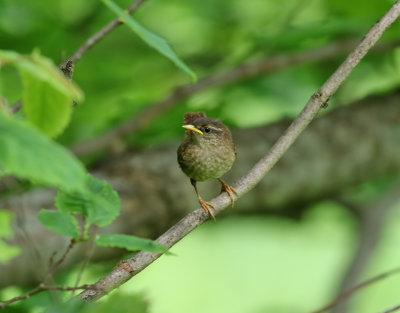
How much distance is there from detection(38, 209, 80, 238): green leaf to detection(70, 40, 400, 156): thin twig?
8.44 ft

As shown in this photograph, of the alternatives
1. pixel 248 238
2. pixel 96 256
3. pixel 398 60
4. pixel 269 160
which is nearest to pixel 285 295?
pixel 248 238

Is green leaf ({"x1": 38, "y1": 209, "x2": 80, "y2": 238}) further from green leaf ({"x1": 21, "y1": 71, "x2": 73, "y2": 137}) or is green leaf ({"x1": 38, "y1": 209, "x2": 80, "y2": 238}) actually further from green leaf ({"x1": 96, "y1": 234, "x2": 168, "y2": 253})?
green leaf ({"x1": 21, "y1": 71, "x2": 73, "y2": 137})

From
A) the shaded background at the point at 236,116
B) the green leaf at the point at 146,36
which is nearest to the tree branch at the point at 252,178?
the green leaf at the point at 146,36

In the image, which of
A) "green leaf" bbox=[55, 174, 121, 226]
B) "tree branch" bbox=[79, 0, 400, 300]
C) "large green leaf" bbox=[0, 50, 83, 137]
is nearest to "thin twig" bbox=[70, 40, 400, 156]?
"tree branch" bbox=[79, 0, 400, 300]

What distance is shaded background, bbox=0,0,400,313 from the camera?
3857mm

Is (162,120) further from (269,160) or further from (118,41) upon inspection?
(269,160)

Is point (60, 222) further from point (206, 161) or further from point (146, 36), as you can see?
point (206, 161)

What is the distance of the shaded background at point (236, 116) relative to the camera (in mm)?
3857

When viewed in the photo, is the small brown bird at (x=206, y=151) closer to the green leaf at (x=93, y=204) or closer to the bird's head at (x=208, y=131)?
the bird's head at (x=208, y=131)

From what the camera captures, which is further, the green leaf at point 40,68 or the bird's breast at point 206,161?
the bird's breast at point 206,161

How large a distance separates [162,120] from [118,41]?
3.15ft

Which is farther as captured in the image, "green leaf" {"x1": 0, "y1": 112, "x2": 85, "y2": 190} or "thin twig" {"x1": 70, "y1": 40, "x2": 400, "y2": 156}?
"thin twig" {"x1": 70, "y1": 40, "x2": 400, "y2": 156}

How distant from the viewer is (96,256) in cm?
383

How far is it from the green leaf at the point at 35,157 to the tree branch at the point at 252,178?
18.1 inches
